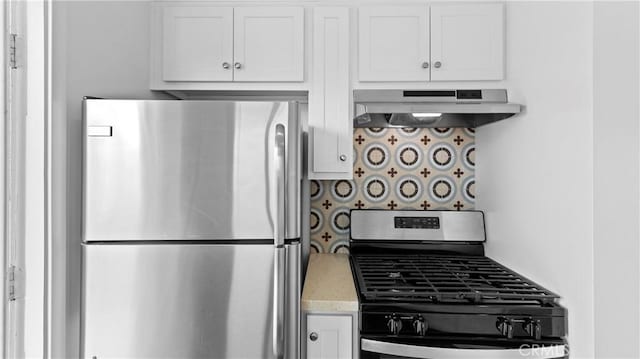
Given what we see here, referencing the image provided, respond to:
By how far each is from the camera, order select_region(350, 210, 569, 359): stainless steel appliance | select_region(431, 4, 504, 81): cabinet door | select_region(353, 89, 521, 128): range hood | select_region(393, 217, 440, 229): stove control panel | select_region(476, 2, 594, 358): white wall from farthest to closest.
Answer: select_region(393, 217, 440, 229): stove control panel
select_region(431, 4, 504, 81): cabinet door
select_region(353, 89, 521, 128): range hood
select_region(350, 210, 569, 359): stainless steel appliance
select_region(476, 2, 594, 358): white wall

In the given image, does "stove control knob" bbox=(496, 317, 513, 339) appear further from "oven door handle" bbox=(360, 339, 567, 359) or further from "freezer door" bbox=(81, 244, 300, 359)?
"freezer door" bbox=(81, 244, 300, 359)

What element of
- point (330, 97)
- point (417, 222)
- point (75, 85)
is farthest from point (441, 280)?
point (75, 85)

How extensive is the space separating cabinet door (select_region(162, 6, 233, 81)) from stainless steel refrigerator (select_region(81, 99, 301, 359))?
54 cm

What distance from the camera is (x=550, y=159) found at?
5.06ft

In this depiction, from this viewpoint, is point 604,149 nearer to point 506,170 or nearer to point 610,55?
point 610,55

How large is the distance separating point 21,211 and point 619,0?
1.92 meters

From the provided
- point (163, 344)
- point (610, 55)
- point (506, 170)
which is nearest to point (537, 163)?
point (506, 170)

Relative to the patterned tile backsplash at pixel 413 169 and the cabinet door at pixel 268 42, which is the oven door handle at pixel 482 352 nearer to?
the patterned tile backsplash at pixel 413 169

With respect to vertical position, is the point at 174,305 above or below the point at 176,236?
below

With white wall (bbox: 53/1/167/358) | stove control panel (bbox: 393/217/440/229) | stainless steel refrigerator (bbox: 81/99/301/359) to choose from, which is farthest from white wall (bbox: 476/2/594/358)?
white wall (bbox: 53/1/167/358)

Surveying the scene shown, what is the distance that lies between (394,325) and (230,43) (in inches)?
55.1

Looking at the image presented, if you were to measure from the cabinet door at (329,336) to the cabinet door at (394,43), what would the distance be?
107 centimetres

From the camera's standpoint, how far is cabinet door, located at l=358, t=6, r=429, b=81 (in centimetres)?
198

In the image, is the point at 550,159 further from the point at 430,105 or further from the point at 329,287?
the point at 329,287
